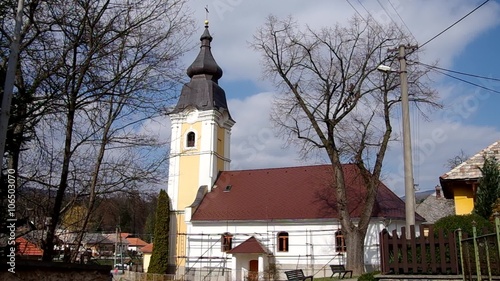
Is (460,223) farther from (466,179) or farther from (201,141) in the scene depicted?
(201,141)

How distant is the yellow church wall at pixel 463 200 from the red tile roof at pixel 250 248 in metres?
16.0

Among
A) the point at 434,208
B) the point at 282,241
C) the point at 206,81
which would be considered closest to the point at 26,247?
the point at 282,241

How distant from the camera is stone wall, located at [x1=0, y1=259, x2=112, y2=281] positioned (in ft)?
21.8

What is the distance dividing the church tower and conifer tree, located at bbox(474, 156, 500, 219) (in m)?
23.5

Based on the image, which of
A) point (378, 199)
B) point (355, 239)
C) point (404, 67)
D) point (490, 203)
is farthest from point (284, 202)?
point (404, 67)

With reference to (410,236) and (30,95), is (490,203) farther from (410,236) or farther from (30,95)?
(30,95)

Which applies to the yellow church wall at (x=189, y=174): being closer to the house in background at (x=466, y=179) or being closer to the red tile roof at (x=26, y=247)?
the house in background at (x=466, y=179)

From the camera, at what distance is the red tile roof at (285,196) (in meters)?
32.8

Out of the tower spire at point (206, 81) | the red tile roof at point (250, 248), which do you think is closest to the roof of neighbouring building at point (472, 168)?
the red tile roof at point (250, 248)

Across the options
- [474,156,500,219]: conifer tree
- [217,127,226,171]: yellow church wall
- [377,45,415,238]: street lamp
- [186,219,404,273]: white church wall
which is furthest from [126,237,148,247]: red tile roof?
[377,45,415,238]: street lamp

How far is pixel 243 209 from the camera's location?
35.2 metres

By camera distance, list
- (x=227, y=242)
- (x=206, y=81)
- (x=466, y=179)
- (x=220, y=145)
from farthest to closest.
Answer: (x=220, y=145) → (x=206, y=81) → (x=227, y=242) → (x=466, y=179)

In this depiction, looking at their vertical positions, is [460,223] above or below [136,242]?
below

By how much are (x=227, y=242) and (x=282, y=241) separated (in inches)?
163
